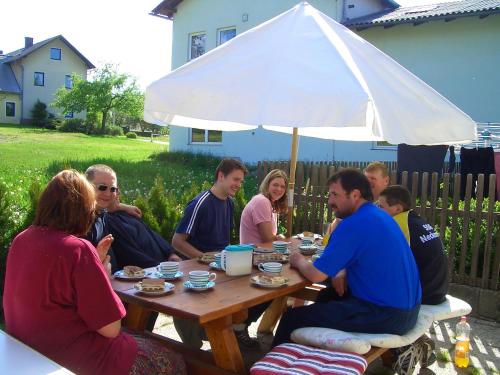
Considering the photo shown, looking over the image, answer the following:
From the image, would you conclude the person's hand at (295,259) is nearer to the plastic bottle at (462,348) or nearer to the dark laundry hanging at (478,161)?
the plastic bottle at (462,348)

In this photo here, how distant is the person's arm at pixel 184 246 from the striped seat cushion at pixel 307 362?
1.39 m

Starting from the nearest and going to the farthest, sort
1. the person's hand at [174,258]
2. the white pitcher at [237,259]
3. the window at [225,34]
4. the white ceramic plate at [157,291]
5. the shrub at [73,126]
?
the white ceramic plate at [157,291], the white pitcher at [237,259], the person's hand at [174,258], the window at [225,34], the shrub at [73,126]

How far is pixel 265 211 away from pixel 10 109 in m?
52.2

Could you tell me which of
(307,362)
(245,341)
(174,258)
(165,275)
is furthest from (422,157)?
(307,362)

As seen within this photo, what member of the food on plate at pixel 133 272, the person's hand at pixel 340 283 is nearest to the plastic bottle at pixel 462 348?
the person's hand at pixel 340 283

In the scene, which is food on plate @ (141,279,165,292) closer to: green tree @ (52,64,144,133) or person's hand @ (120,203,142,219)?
person's hand @ (120,203,142,219)

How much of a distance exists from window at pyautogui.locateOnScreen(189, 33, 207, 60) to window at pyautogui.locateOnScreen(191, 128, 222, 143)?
266 centimetres

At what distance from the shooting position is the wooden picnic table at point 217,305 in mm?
2598

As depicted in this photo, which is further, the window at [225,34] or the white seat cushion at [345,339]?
the window at [225,34]

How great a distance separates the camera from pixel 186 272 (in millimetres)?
3344

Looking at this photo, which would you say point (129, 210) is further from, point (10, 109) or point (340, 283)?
point (10, 109)

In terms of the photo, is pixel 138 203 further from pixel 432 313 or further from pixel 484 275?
pixel 484 275

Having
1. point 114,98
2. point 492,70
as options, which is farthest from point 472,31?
point 114,98

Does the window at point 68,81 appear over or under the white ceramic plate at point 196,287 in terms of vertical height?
over
